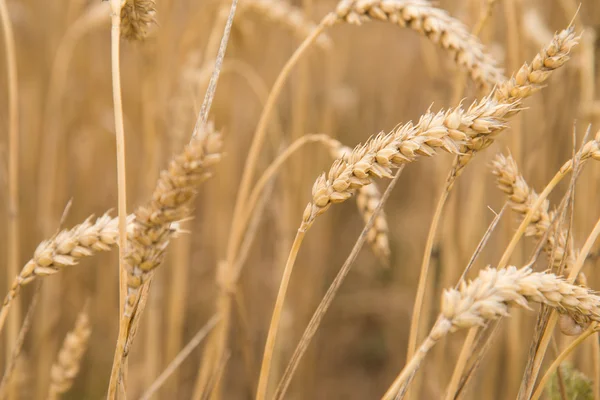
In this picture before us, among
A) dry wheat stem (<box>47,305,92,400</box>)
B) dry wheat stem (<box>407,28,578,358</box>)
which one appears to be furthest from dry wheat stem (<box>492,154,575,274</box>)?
dry wheat stem (<box>47,305,92,400</box>)

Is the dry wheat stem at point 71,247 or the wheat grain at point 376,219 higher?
the wheat grain at point 376,219

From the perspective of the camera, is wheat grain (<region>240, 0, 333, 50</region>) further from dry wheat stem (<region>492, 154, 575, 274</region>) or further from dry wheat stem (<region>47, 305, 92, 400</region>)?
dry wheat stem (<region>47, 305, 92, 400</region>)

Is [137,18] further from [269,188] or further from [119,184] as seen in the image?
[269,188]

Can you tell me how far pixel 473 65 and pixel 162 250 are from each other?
0.51 m

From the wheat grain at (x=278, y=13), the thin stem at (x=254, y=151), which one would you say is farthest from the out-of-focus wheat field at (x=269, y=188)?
the thin stem at (x=254, y=151)

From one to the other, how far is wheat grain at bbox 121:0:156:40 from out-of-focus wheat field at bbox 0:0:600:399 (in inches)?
14.0

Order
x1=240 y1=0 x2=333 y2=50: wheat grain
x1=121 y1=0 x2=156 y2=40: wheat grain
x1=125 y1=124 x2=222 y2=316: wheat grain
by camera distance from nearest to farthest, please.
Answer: x1=125 y1=124 x2=222 y2=316: wheat grain < x1=121 y1=0 x2=156 y2=40: wheat grain < x1=240 y1=0 x2=333 y2=50: wheat grain

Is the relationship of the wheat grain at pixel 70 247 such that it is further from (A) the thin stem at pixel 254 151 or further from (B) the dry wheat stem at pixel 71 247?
(A) the thin stem at pixel 254 151

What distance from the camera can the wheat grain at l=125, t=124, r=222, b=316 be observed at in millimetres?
429

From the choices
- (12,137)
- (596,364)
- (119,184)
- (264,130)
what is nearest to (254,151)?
(264,130)

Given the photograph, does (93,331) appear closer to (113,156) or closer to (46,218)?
(46,218)

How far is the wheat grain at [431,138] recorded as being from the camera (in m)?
0.56

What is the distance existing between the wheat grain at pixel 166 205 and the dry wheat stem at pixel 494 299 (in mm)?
250

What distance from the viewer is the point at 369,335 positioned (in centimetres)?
213
